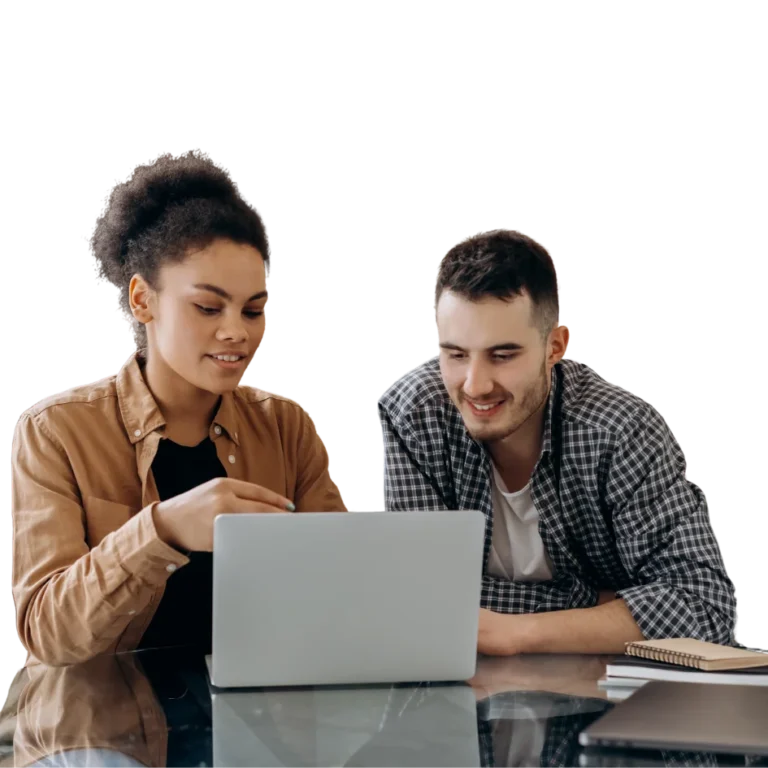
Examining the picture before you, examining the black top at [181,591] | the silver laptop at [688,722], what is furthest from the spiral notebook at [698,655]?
the black top at [181,591]

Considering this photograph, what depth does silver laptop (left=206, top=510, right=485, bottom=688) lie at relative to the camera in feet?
5.03

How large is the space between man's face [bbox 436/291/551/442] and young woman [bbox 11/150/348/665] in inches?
12.9

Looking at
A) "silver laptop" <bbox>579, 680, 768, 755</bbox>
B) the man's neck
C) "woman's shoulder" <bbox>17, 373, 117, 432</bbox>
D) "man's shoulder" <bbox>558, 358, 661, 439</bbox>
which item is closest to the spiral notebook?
"silver laptop" <bbox>579, 680, 768, 755</bbox>

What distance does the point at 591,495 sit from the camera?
2338 mm

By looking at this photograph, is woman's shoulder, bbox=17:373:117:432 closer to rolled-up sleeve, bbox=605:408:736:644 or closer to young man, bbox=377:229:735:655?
young man, bbox=377:229:735:655

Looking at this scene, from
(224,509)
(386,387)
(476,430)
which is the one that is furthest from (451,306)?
(224,509)

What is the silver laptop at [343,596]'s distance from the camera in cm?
153

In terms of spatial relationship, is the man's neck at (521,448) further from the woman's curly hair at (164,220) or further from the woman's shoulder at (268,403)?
the woman's curly hair at (164,220)

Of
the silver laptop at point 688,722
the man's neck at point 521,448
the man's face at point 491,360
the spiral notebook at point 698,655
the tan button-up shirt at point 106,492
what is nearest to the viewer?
the silver laptop at point 688,722

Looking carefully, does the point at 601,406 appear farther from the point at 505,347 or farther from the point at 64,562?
the point at 64,562

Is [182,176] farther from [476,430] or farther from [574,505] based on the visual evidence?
[574,505]

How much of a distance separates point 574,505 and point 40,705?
1.23 metres

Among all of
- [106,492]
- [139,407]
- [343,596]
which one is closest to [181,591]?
[106,492]

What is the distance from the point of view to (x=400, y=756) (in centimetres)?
126
